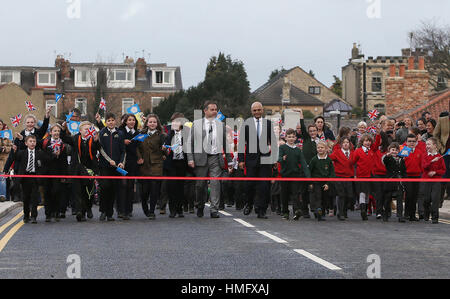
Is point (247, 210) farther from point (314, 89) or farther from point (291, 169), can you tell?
point (314, 89)

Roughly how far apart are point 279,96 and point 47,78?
85.1ft

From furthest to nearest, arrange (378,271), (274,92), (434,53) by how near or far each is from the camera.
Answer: (274,92), (434,53), (378,271)

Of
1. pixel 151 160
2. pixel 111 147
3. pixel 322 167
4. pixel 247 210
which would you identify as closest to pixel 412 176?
pixel 322 167

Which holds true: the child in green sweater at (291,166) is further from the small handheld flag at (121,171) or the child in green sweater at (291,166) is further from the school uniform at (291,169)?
the small handheld flag at (121,171)

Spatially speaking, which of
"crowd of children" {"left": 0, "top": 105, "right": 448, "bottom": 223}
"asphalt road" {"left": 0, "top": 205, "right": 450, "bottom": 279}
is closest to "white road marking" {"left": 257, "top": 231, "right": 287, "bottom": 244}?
"asphalt road" {"left": 0, "top": 205, "right": 450, "bottom": 279}

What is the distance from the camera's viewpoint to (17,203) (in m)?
21.9

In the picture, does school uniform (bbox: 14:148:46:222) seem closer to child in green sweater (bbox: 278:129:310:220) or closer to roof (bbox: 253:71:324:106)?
child in green sweater (bbox: 278:129:310:220)

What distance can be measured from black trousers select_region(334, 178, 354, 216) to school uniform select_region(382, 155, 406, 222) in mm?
707

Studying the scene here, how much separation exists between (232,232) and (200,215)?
3535 mm

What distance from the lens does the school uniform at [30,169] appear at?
52.0 feet

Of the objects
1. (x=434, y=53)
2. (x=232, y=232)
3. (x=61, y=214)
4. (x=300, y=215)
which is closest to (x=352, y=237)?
(x=232, y=232)

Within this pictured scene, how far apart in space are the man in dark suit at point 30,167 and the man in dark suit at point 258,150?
381cm
